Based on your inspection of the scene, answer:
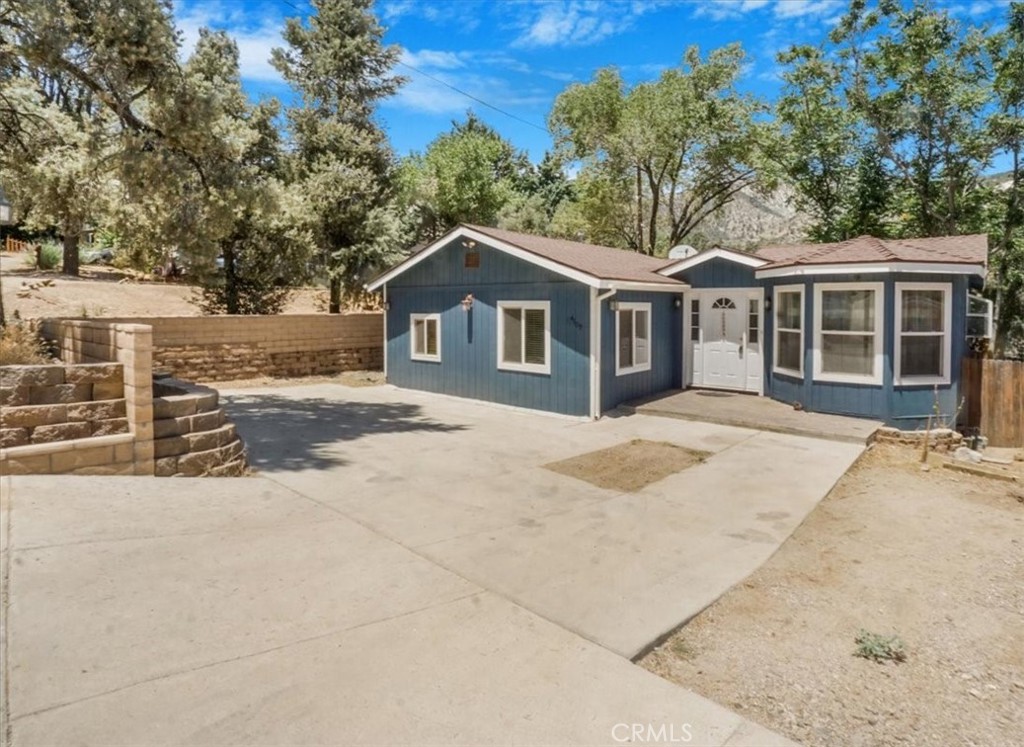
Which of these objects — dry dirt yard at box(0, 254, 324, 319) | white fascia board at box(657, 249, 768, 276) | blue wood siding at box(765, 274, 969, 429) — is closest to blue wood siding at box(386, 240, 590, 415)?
white fascia board at box(657, 249, 768, 276)

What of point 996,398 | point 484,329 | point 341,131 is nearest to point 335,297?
point 341,131

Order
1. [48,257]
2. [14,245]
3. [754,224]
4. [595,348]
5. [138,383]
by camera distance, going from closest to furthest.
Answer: [138,383] → [595,348] → [48,257] → [14,245] → [754,224]

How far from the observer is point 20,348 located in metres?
6.80

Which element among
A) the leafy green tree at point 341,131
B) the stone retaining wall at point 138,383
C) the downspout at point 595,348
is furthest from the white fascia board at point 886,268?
the leafy green tree at point 341,131

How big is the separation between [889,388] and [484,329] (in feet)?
22.7

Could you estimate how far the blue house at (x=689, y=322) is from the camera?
956 centimetres

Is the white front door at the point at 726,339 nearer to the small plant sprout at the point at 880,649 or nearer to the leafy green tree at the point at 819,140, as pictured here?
the leafy green tree at the point at 819,140

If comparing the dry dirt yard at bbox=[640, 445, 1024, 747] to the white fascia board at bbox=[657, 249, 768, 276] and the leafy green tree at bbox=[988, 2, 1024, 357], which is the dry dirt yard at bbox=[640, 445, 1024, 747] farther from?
the leafy green tree at bbox=[988, 2, 1024, 357]

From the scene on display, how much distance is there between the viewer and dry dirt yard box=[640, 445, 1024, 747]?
2965mm

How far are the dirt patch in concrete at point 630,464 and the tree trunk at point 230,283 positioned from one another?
1252cm

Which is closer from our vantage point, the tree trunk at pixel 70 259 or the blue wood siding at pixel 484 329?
the blue wood siding at pixel 484 329

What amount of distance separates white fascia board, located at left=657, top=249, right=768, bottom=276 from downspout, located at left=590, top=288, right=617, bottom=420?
2872 millimetres

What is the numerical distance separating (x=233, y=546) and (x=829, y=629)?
4.01m

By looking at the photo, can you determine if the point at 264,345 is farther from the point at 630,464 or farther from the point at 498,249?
the point at 630,464
